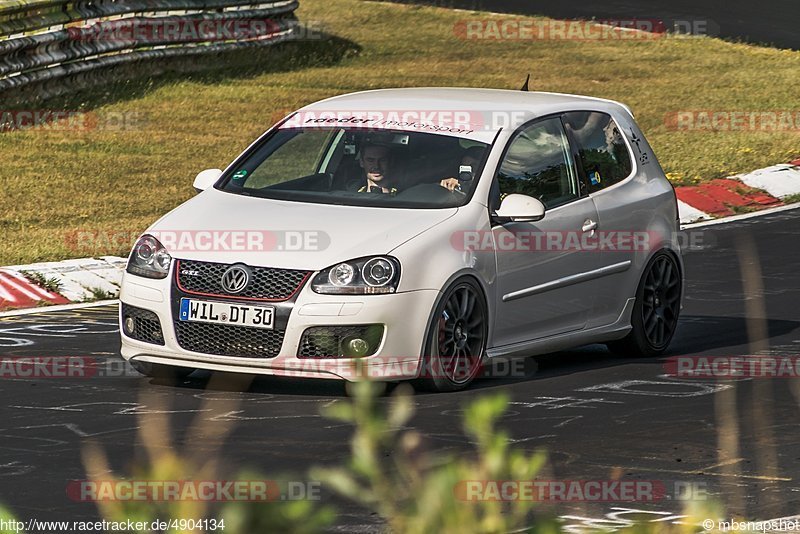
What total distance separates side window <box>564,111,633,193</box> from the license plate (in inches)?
96.8

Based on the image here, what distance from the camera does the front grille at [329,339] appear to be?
8.41 meters

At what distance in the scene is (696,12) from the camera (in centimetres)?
3097

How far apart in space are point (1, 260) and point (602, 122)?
16.1ft

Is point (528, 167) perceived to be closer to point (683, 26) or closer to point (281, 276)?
point (281, 276)

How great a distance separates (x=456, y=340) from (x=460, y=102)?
5.75ft

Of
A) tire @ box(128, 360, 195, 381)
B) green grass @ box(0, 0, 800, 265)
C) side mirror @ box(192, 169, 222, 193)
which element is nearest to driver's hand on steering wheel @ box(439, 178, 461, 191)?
side mirror @ box(192, 169, 222, 193)

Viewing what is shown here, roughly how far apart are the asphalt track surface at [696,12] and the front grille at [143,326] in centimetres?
2112

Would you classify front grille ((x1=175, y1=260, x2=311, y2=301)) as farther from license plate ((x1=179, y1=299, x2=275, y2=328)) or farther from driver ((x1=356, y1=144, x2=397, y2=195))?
driver ((x1=356, y1=144, x2=397, y2=195))

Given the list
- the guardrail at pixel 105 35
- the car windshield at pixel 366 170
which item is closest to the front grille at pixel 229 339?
the car windshield at pixel 366 170

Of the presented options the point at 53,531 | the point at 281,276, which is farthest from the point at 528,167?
the point at 53,531

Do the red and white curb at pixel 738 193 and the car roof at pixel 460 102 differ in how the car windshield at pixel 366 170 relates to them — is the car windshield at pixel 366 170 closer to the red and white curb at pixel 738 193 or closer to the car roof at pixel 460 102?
the car roof at pixel 460 102

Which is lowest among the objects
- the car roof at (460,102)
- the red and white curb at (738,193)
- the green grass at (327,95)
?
the car roof at (460,102)

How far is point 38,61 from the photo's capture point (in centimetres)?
2023

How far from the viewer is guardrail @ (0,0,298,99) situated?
19891mm
